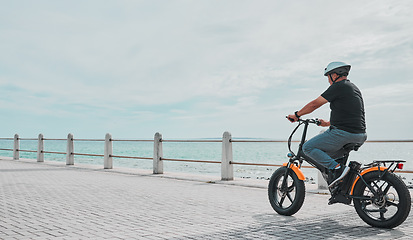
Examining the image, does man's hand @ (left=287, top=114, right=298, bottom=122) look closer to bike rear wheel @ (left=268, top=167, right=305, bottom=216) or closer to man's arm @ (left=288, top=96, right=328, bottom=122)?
man's arm @ (left=288, top=96, right=328, bottom=122)

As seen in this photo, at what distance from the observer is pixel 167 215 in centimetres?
652

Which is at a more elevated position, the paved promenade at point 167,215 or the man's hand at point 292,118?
the man's hand at point 292,118

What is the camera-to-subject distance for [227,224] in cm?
576

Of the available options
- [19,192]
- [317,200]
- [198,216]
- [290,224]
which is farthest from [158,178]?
[290,224]

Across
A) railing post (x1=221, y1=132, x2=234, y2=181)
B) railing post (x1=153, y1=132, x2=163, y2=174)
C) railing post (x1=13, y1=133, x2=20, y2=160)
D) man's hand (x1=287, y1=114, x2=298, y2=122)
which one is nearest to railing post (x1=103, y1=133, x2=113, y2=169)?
railing post (x1=153, y1=132, x2=163, y2=174)

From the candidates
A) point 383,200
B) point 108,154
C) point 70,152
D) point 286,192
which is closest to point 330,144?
point 383,200

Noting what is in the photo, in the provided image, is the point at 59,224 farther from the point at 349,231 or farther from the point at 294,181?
the point at 349,231

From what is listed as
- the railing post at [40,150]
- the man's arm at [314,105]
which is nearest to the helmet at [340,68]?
the man's arm at [314,105]

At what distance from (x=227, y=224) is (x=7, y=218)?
3210mm

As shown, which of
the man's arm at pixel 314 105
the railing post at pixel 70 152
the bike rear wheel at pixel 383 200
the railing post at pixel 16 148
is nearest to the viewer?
the bike rear wheel at pixel 383 200

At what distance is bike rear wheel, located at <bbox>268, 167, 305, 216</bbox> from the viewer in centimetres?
617

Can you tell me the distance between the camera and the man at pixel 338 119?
5.61 m

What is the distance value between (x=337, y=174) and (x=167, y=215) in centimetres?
254

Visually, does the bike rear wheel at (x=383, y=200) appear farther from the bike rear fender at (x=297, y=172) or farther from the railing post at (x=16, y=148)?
the railing post at (x=16, y=148)
